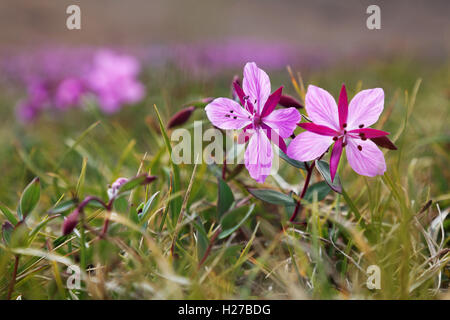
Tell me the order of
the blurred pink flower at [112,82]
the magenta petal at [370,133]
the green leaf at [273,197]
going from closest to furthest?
the magenta petal at [370,133] < the green leaf at [273,197] < the blurred pink flower at [112,82]

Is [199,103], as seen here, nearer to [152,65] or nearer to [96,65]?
[96,65]

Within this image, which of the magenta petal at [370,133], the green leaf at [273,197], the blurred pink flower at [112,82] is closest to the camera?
the magenta petal at [370,133]

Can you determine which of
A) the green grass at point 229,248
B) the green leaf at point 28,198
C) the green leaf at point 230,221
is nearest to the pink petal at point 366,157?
the green grass at point 229,248

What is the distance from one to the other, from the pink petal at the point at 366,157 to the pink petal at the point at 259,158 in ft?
0.49

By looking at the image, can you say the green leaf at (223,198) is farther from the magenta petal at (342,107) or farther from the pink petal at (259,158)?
the magenta petal at (342,107)

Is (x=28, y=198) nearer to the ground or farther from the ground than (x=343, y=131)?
nearer to the ground

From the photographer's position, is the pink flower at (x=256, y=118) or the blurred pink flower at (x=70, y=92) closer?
the pink flower at (x=256, y=118)

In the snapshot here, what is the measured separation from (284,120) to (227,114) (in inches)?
4.3

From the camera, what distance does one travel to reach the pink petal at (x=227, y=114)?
2.50 feet

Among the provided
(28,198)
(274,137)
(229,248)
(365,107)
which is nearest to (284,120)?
(274,137)

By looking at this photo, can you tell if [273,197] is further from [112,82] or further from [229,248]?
[112,82]

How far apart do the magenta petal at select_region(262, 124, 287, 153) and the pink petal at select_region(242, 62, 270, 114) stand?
0.04 metres

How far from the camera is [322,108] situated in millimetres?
738

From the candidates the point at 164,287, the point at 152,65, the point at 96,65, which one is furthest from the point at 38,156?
the point at 152,65
